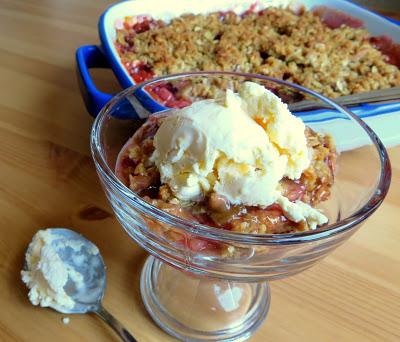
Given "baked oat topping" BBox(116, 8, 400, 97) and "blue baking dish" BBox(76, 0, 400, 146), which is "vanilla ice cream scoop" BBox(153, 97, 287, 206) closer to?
"blue baking dish" BBox(76, 0, 400, 146)

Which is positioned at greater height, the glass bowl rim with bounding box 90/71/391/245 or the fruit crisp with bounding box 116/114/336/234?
the glass bowl rim with bounding box 90/71/391/245

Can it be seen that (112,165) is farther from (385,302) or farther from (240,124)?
(385,302)

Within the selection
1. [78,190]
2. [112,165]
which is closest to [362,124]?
[112,165]

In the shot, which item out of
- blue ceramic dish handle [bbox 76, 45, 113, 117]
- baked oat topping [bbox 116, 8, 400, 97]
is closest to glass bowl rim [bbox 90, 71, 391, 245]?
blue ceramic dish handle [bbox 76, 45, 113, 117]

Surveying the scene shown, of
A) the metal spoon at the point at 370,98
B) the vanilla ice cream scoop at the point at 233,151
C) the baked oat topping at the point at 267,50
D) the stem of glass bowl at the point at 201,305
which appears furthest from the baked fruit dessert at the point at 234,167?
the baked oat topping at the point at 267,50

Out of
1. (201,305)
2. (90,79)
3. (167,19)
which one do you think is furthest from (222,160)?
(167,19)
